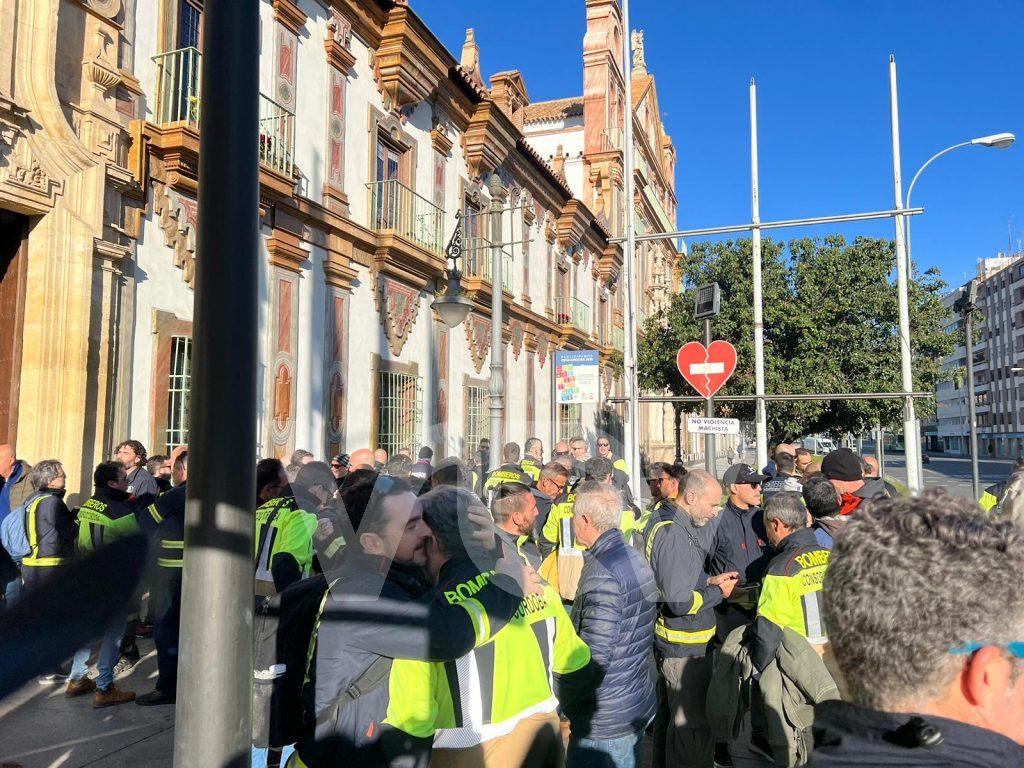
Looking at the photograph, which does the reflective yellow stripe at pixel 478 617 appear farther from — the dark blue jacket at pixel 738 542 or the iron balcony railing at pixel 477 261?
the iron balcony railing at pixel 477 261

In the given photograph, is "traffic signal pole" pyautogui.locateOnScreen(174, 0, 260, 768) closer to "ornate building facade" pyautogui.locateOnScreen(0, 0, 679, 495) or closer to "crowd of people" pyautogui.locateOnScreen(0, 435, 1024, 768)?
"crowd of people" pyautogui.locateOnScreen(0, 435, 1024, 768)

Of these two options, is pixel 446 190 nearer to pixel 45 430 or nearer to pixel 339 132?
pixel 339 132

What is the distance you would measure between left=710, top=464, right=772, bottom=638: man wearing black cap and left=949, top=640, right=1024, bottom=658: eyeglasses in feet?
11.0

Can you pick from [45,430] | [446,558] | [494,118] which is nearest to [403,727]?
[446,558]

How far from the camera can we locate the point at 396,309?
579 inches

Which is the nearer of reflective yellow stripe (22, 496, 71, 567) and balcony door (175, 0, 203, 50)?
reflective yellow stripe (22, 496, 71, 567)

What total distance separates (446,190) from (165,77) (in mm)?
8160

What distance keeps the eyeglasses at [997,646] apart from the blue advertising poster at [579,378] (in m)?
12.4

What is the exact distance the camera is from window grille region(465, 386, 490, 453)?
17906 millimetres

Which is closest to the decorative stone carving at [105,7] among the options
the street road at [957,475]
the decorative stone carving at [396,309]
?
the decorative stone carving at [396,309]

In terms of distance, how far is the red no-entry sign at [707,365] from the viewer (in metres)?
10.5

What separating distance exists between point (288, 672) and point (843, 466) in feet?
13.6

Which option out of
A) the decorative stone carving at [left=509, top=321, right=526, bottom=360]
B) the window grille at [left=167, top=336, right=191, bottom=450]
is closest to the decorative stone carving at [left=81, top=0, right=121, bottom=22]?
the window grille at [left=167, top=336, right=191, bottom=450]

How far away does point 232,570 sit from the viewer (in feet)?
7.15
